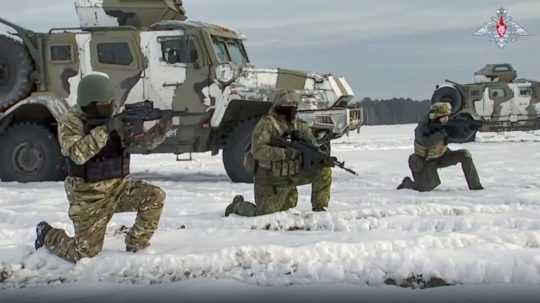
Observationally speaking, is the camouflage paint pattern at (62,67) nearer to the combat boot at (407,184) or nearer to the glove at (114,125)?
the combat boot at (407,184)

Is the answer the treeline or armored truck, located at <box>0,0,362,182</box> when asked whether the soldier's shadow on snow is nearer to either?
armored truck, located at <box>0,0,362,182</box>

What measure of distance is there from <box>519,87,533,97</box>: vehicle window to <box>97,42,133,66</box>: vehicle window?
1376 cm

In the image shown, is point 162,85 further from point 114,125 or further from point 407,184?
point 114,125

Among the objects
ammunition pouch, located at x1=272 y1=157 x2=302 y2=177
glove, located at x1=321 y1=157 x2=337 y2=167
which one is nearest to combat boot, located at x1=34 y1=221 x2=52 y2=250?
ammunition pouch, located at x1=272 y1=157 x2=302 y2=177

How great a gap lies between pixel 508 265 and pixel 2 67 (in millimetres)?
7982

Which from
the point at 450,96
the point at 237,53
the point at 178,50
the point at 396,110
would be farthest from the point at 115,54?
the point at 396,110

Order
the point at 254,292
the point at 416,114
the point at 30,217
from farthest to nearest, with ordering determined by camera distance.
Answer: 1. the point at 416,114
2. the point at 30,217
3. the point at 254,292

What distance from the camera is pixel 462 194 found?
7434 millimetres

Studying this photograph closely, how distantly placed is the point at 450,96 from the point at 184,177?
37.4 feet

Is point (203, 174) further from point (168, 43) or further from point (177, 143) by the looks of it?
point (168, 43)

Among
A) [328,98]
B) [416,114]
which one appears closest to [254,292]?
[328,98]

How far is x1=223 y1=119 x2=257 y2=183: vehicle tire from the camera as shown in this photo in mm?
9414

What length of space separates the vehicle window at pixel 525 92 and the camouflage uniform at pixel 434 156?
13.1 metres

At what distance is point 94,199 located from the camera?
4.43 meters
